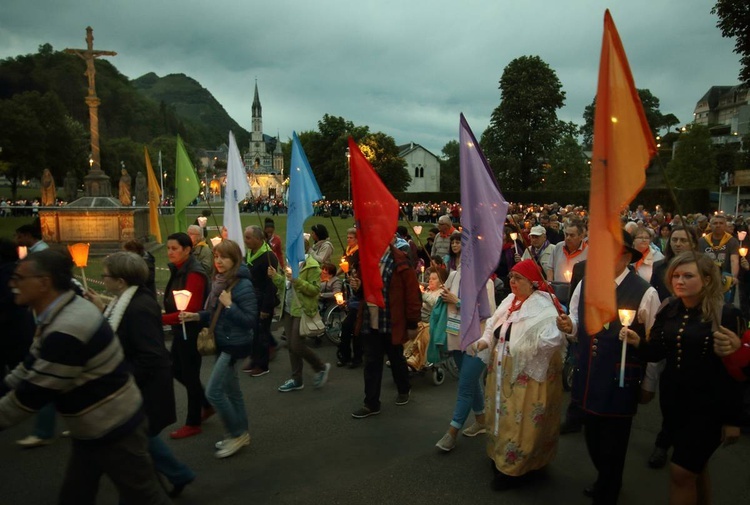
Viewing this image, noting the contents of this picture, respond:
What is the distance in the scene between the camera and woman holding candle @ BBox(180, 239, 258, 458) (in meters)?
4.95

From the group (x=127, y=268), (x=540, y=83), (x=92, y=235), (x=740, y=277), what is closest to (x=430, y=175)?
(x=540, y=83)

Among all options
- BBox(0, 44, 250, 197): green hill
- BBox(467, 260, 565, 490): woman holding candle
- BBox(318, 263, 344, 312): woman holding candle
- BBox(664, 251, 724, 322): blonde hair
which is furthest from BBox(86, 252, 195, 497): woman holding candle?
BBox(0, 44, 250, 197): green hill

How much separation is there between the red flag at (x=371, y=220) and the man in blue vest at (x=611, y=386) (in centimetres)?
208

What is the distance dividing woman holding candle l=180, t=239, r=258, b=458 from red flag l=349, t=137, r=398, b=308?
1168 millimetres

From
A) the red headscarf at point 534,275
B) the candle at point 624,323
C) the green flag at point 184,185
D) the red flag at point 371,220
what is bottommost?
the candle at point 624,323

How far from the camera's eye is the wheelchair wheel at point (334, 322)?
9070 millimetres

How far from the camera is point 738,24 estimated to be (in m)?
24.5

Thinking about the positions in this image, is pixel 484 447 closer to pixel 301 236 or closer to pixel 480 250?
pixel 480 250

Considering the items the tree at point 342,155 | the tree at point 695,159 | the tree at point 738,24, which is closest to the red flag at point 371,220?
the tree at point 738,24

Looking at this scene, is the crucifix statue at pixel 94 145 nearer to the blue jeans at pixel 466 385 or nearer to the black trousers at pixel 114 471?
the blue jeans at pixel 466 385

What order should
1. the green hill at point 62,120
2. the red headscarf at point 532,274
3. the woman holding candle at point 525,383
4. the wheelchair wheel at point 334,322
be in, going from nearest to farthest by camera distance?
1. the woman holding candle at point 525,383
2. the red headscarf at point 532,274
3. the wheelchair wheel at point 334,322
4. the green hill at point 62,120

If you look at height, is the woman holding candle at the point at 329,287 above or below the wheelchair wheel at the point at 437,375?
above

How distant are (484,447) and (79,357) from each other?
374cm

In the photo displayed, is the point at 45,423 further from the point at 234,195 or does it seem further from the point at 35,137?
the point at 35,137
